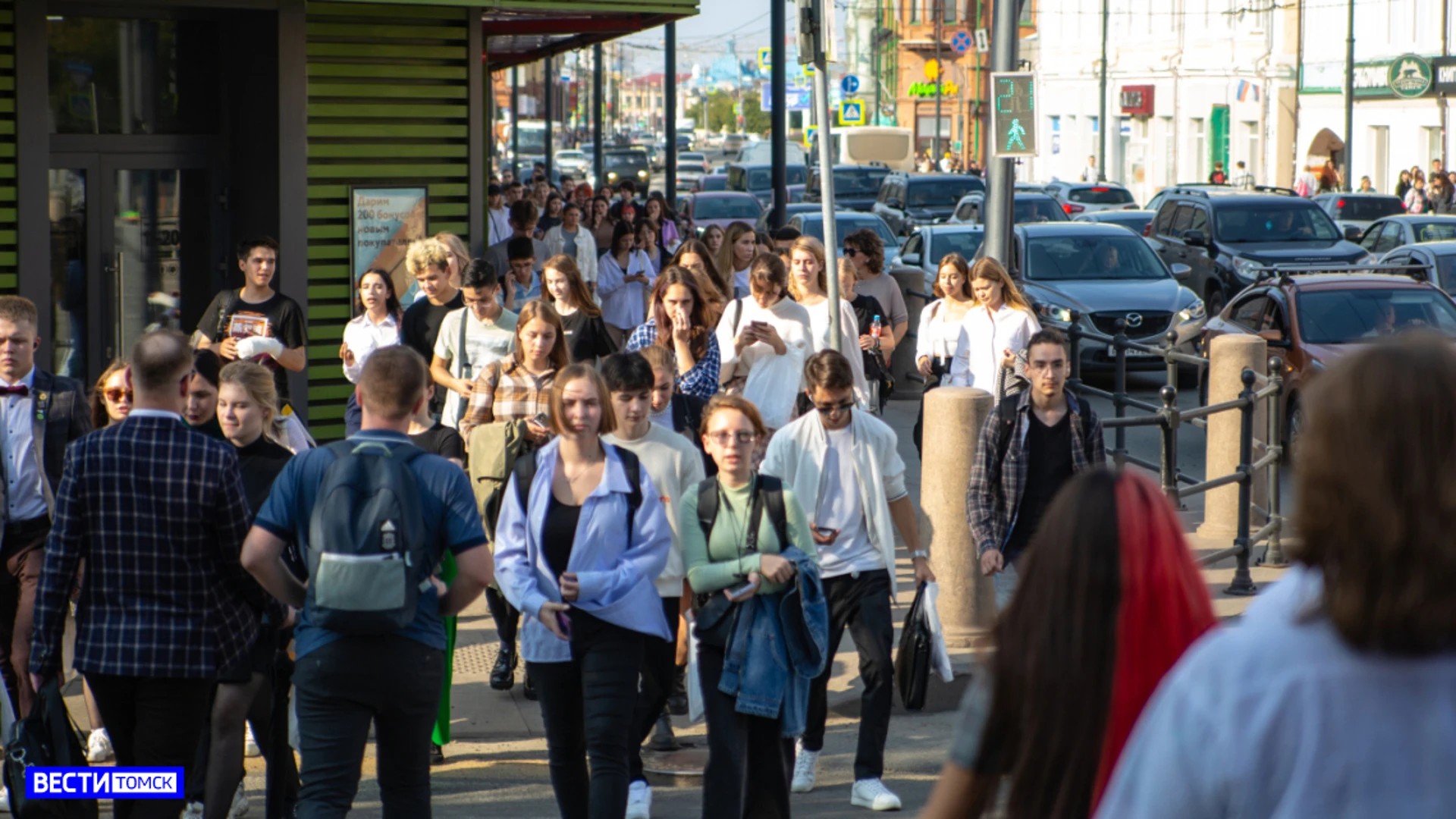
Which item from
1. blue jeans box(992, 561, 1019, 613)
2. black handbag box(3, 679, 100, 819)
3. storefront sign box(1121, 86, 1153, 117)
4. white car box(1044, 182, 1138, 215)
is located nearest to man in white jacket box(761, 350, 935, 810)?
black handbag box(3, 679, 100, 819)

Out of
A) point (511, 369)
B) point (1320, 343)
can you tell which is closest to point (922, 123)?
point (1320, 343)

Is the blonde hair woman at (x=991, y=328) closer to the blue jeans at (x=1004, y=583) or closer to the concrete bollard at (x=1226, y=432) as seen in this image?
the blue jeans at (x=1004, y=583)

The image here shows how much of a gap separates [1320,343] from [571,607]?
10.0m

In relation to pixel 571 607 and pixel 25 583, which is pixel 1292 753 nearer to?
pixel 571 607

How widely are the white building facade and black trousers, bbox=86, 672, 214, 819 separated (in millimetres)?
49506

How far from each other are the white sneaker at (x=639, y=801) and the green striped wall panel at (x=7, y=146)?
6.36 meters

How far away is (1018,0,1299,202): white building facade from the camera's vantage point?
52.4 metres

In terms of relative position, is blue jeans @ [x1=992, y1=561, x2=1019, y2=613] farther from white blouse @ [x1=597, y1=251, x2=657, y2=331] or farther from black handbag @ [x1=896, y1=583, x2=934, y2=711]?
white blouse @ [x1=597, y1=251, x2=657, y2=331]

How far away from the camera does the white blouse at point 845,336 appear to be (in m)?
8.79

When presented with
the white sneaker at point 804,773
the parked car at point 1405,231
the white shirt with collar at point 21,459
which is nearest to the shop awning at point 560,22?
the white shirt with collar at point 21,459

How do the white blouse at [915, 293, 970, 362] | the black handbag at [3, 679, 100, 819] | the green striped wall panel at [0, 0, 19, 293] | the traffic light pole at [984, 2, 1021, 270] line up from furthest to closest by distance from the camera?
the traffic light pole at [984, 2, 1021, 270]
the green striped wall panel at [0, 0, 19, 293]
the white blouse at [915, 293, 970, 362]
the black handbag at [3, 679, 100, 819]

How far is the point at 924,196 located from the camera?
Result: 33.7m

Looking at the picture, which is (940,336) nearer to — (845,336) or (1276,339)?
(845,336)

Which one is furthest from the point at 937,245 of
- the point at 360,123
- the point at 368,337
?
the point at 368,337
